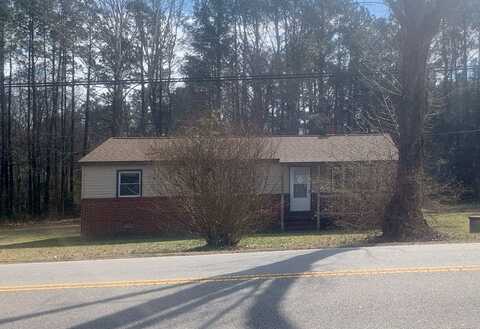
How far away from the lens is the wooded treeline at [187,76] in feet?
129

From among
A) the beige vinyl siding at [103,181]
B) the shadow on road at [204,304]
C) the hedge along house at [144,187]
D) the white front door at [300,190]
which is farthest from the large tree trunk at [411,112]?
the beige vinyl siding at [103,181]

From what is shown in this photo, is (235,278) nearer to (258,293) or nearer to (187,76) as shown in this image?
(258,293)

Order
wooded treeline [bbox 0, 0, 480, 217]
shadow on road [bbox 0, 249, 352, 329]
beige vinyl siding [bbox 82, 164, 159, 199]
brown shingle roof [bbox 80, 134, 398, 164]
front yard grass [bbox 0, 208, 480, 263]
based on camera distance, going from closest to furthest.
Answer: shadow on road [bbox 0, 249, 352, 329]
front yard grass [bbox 0, 208, 480, 263]
brown shingle roof [bbox 80, 134, 398, 164]
beige vinyl siding [bbox 82, 164, 159, 199]
wooded treeline [bbox 0, 0, 480, 217]

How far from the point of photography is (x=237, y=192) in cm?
1430

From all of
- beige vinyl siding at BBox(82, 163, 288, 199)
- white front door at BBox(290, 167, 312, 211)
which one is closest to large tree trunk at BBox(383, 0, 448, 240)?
beige vinyl siding at BBox(82, 163, 288, 199)

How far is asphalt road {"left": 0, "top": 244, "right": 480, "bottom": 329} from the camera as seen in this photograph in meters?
5.71

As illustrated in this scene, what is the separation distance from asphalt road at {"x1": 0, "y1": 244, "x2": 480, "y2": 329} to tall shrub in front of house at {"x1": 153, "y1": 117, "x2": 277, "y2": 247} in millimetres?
4460

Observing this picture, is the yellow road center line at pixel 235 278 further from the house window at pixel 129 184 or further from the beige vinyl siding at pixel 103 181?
the house window at pixel 129 184

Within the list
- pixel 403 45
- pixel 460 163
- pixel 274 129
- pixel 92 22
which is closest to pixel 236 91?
pixel 274 129

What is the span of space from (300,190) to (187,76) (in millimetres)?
21115

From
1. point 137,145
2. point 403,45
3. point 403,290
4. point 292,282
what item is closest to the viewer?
point 403,290

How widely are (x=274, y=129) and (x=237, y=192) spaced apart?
3041cm

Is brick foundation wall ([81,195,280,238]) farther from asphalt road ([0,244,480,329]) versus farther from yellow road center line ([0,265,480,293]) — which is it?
yellow road center line ([0,265,480,293])

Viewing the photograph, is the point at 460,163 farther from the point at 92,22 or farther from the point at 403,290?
the point at 403,290
